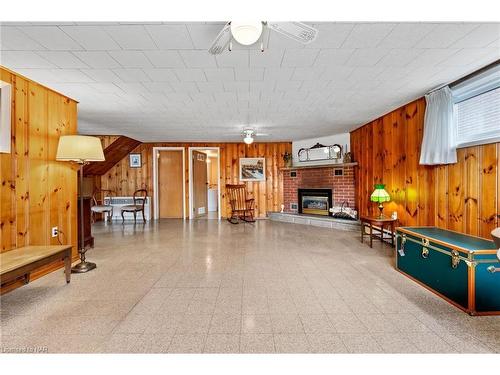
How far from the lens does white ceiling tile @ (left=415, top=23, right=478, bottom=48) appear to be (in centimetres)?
182

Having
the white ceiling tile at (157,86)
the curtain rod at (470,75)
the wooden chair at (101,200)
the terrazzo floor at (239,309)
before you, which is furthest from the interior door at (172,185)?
the curtain rod at (470,75)

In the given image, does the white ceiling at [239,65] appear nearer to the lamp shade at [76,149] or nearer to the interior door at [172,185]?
the lamp shade at [76,149]

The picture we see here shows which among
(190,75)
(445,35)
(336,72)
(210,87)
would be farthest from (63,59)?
(445,35)

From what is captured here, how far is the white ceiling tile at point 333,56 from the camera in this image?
2.17 m

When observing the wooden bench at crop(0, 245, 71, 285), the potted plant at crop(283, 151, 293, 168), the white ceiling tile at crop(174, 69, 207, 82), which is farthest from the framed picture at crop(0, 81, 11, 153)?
the potted plant at crop(283, 151, 293, 168)

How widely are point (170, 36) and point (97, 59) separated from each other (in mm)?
872

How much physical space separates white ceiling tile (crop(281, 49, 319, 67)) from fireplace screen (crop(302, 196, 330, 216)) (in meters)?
4.34

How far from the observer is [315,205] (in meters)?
6.45

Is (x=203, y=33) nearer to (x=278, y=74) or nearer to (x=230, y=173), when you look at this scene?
(x=278, y=74)

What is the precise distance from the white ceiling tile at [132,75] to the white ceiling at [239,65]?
1cm

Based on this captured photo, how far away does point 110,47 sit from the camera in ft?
6.78

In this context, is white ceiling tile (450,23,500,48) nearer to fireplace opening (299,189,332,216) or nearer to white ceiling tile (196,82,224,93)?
white ceiling tile (196,82,224,93)
